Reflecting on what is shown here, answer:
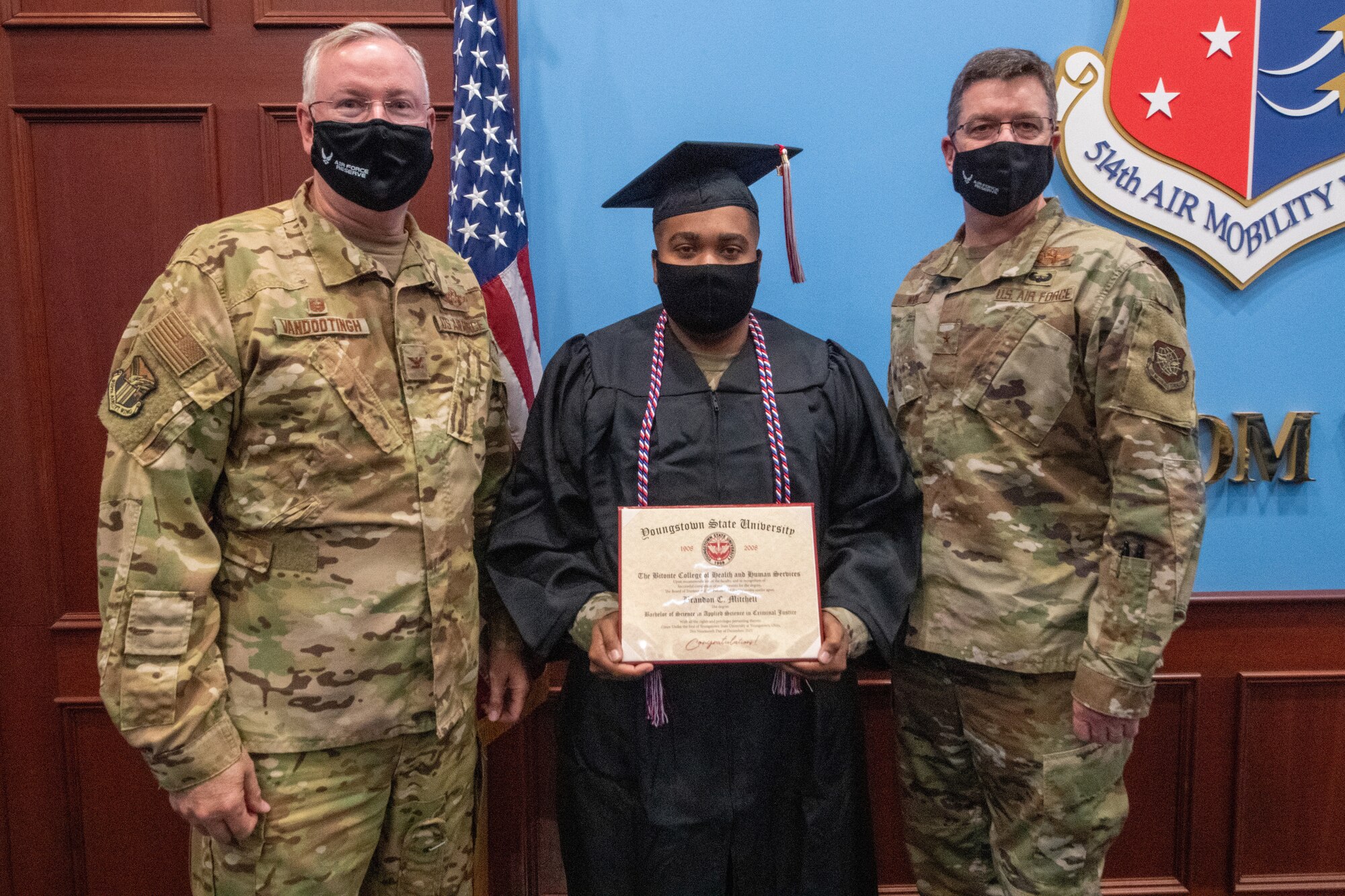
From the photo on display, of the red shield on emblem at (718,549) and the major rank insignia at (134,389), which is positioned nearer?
the major rank insignia at (134,389)

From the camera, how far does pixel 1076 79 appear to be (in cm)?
238

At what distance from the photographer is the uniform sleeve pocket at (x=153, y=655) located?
4.58 feet

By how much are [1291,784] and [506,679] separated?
7.84 ft

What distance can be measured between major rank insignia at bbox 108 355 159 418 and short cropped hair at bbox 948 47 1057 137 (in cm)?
167

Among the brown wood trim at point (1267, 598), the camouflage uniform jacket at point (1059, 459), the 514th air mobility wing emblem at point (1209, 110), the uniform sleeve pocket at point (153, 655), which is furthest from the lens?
the brown wood trim at point (1267, 598)

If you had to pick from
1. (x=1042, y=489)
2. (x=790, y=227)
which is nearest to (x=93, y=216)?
(x=790, y=227)

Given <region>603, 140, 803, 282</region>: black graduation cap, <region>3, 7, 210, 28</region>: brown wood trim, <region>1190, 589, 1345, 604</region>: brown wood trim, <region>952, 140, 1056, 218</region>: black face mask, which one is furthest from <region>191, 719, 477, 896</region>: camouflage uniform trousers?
<region>1190, 589, 1345, 604</region>: brown wood trim

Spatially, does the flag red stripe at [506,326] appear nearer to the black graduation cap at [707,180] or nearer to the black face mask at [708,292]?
the black graduation cap at [707,180]

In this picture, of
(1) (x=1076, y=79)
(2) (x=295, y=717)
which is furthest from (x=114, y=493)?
(1) (x=1076, y=79)

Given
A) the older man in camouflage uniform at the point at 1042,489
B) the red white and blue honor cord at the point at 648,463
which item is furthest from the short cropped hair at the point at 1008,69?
the red white and blue honor cord at the point at 648,463

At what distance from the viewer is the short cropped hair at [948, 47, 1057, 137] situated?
1765mm

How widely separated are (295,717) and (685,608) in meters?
0.73

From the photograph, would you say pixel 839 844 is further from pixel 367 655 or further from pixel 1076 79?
pixel 1076 79

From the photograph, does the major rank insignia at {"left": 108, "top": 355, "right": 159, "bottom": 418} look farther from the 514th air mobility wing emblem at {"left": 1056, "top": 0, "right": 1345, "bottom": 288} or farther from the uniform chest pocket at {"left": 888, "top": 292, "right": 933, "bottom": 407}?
the 514th air mobility wing emblem at {"left": 1056, "top": 0, "right": 1345, "bottom": 288}
